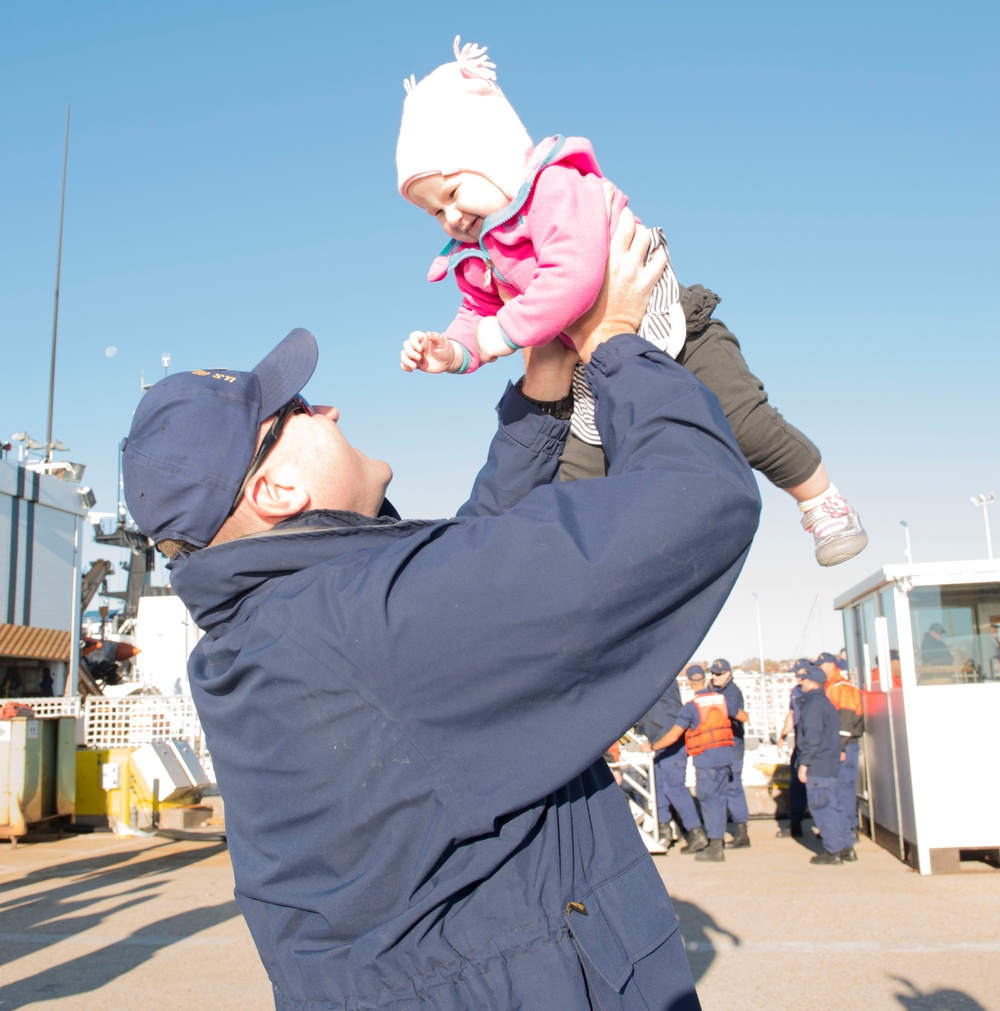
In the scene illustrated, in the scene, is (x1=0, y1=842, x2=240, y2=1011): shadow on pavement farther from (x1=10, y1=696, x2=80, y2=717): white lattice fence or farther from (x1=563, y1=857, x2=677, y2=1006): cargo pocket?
(x1=563, y1=857, x2=677, y2=1006): cargo pocket

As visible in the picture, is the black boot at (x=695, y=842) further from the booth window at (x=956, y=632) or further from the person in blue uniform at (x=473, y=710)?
the person in blue uniform at (x=473, y=710)

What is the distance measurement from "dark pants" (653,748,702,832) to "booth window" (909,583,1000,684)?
3.04 meters

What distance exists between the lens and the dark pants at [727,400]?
2.13 meters

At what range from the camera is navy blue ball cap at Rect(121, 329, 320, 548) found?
177 cm

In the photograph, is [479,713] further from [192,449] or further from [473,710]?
[192,449]

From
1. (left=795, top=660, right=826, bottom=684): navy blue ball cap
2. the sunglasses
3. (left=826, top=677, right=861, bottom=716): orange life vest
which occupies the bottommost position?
(left=826, top=677, right=861, bottom=716): orange life vest

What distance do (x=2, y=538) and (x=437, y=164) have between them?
47.7 feet

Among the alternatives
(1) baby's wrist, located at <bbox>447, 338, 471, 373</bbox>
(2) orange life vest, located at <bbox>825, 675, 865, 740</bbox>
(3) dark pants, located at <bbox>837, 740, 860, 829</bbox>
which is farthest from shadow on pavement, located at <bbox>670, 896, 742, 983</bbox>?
(1) baby's wrist, located at <bbox>447, 338, 471, 373</bbox>

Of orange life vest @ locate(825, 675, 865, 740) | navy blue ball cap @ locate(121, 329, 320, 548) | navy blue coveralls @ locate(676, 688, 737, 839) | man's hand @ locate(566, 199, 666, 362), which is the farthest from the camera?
navy blue coveralls @ locate(676, 688, 737, 839)

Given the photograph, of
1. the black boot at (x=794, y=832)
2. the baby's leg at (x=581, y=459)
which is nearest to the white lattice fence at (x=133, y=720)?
the black boot at (x=794, y=832)

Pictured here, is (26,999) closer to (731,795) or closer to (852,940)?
(852,940)

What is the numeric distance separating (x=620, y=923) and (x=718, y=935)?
21.4ft

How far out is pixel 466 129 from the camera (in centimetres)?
233

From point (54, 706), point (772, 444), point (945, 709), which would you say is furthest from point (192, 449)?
point (54, 706)
